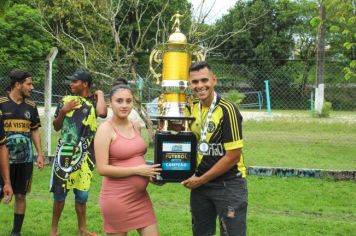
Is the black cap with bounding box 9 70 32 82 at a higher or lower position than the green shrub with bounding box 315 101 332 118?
higher

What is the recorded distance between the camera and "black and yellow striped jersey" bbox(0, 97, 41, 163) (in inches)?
202

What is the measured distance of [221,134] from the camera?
11.2 feet

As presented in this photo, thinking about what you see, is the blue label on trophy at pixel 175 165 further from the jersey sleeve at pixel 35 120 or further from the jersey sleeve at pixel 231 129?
the jersey sleeve at pixel 35 120

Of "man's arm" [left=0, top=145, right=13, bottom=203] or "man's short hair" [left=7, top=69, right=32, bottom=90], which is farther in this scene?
"man's short hair" [left=7, top=69, right=32, bottom=90]

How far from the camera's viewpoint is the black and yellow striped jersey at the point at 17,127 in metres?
5.14

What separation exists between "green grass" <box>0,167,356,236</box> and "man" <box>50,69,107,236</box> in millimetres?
650

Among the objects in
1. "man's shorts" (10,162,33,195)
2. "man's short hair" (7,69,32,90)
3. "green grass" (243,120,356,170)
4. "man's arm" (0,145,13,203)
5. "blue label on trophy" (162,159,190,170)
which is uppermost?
"man's short hair" (7,69,32,90)

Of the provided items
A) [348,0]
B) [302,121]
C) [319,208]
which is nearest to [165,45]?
[319,208]

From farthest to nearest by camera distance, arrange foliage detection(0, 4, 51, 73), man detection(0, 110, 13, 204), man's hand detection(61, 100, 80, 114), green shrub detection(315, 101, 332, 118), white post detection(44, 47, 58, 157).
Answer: foliage detection(0, 4, 51, 73) < green shrub detection(315, 101, 332, 118) < white post detection(44, 47, 58, 157) < man's hand detection(61, 100, 80, 114) < man detection(0, 110, 13, 204)

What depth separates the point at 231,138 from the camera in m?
3.38

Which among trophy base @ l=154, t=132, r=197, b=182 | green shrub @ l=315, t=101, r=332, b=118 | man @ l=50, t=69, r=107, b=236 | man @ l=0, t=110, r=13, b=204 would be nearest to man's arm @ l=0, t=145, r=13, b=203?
man @ l=0, t=110, r=13, b=204

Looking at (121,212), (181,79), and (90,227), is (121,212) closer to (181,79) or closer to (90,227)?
(181,79)

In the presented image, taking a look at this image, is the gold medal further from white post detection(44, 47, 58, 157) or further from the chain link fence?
the chain link fence

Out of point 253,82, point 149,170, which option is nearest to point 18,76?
point 149,170
